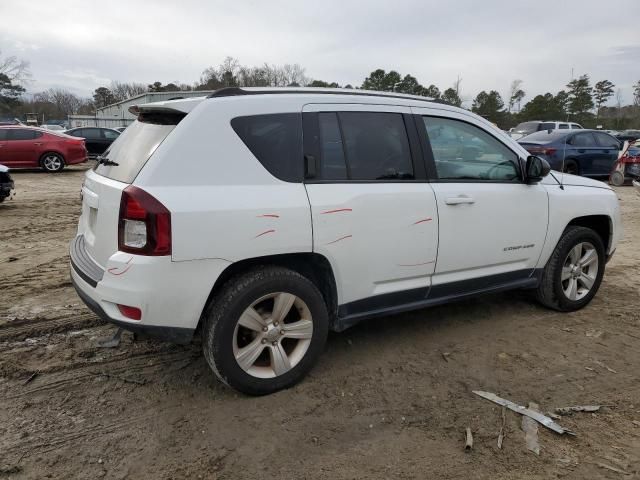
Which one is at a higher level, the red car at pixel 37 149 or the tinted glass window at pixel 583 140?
the tinted glass window at pixel 583 140

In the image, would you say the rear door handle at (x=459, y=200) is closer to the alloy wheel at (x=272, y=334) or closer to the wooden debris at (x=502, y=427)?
the alloy wheel at (x=272, y=334)

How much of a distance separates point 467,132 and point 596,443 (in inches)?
92.6

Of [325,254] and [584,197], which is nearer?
[325,254]

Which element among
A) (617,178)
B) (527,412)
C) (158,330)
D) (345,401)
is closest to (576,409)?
(527,412)

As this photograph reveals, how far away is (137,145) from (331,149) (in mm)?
1235

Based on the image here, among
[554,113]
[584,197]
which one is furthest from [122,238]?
[554,113]

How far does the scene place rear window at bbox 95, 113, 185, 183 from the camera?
9.66ft

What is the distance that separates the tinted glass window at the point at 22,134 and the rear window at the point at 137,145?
1465cm

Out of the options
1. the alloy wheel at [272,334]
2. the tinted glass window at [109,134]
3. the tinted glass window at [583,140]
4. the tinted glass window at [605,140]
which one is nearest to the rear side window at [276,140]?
the alloy wheel at [272,334]

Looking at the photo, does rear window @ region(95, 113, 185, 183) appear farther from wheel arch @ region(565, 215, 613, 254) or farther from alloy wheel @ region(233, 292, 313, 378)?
wheel arch @ region(565, 215, 613, 254)

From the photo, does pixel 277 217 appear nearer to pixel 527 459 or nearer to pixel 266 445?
pixel 266 445

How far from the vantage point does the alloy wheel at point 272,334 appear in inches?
121

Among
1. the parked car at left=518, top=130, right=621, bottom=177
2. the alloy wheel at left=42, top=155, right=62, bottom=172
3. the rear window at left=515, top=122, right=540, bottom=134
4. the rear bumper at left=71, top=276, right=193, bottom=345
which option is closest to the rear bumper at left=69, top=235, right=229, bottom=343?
the rear bumper at left=71, top=276, right=193, bottom=345

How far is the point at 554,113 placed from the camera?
5388cm
